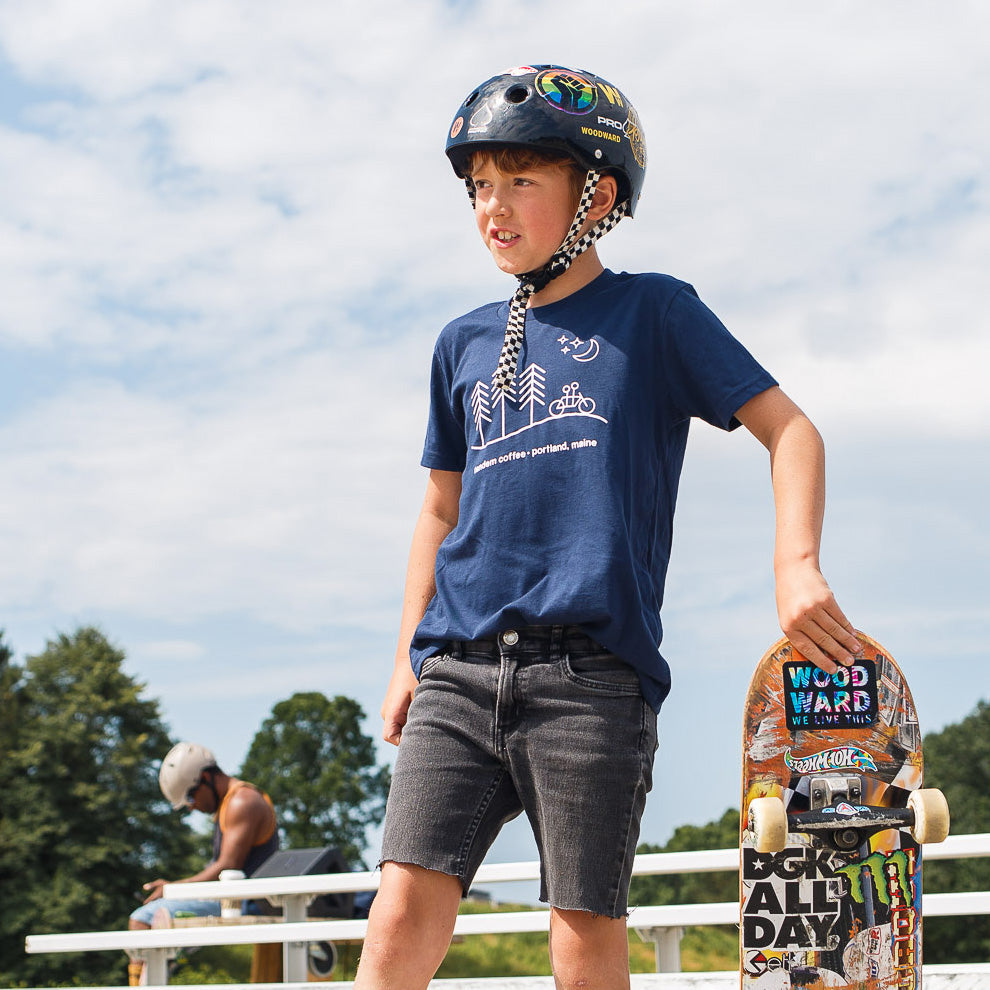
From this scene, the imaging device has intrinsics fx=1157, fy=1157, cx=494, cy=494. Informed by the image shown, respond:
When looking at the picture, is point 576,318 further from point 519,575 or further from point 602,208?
point 519,575

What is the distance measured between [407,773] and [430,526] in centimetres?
66

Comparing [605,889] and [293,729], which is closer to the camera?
[605,889]

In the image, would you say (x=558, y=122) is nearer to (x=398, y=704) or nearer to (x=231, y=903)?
(x=398, y=704)

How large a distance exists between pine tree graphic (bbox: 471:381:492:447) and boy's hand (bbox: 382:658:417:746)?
1.76 ft

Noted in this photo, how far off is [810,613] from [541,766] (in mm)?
575

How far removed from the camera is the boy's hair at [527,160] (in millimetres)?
2426

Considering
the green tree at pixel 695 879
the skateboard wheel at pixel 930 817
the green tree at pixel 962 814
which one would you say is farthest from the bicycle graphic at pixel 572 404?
the green tree at pixel 962 814

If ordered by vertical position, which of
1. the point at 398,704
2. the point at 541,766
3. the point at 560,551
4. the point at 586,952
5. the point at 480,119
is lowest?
the point at 586,952

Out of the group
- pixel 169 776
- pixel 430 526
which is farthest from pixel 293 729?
pixel 430 526

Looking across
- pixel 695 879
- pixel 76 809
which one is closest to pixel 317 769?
pixel 76 809

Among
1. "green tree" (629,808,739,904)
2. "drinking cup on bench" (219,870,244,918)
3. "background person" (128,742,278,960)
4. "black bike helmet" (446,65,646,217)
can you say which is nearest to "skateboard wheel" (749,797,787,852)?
"black bike helmet" (446,65,646,217)

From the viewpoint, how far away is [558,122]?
2.41 meters

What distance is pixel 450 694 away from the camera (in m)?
2.19

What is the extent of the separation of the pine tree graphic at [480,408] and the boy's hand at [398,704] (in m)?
0.54
